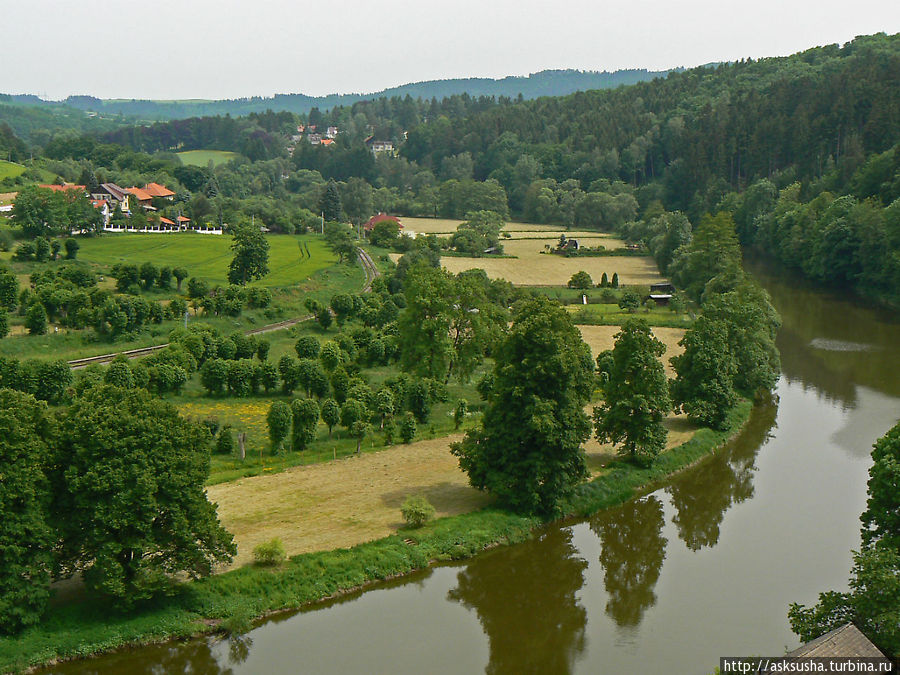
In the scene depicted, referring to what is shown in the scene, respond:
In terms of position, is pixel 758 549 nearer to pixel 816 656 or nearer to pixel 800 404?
pixel 816 656

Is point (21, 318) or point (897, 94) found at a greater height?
point (897, 94)

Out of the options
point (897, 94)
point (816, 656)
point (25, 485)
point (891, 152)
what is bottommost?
point (816, 656)

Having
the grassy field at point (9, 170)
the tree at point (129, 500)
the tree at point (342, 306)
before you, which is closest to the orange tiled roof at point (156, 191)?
the grassy field at point (9, 170)

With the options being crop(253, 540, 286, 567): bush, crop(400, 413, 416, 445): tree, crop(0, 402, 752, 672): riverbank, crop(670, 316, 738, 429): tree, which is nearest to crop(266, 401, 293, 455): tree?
crop(400, 413, 416, 445): tree

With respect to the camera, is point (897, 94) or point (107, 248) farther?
point (897, 94)

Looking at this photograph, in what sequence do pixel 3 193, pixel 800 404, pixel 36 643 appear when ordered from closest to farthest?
1. pixel 36 643
2. pixel 800 404
3. pixel 3 193

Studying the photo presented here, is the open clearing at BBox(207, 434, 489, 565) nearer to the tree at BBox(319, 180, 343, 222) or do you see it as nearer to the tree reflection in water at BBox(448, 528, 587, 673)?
the tree reflection in water at BBox(448, 528, 587, 673)

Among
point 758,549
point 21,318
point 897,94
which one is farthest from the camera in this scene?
point 897,94

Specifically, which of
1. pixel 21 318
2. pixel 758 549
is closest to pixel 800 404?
pixel 758 549
